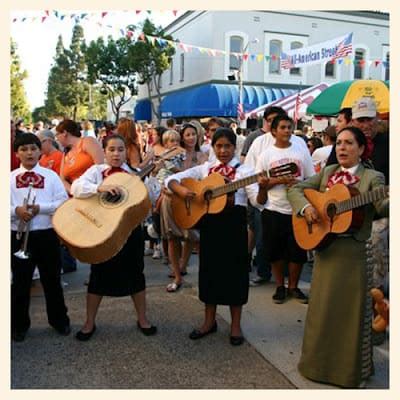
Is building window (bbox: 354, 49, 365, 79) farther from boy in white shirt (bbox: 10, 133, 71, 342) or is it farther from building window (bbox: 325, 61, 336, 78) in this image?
boy in white shirt (bbox: 10, 133, 71, 342)

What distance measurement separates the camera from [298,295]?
4793 mm

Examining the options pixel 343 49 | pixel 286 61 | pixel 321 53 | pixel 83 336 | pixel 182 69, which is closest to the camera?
pixel 83 336

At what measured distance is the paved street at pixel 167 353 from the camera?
126 inches

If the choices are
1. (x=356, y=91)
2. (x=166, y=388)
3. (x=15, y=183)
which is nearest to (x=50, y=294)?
(x=15, y=183)

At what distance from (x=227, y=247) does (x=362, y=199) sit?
1260mm

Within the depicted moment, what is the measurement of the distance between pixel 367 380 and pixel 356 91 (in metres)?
4.74

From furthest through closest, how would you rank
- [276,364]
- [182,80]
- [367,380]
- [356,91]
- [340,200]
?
[182,80] → [356,91] → [276,364] → [367,380] → [340,200]

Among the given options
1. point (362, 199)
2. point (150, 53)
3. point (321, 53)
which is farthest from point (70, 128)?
point (150, 53)

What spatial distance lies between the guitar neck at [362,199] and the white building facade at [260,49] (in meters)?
19.8

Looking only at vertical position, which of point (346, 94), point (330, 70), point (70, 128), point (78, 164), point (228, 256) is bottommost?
point (228, 256)

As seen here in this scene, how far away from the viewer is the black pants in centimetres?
376

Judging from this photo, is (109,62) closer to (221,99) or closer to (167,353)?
(221,99)

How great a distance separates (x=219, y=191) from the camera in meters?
3.66

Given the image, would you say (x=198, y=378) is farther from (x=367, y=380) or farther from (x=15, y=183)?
(x=15, y=183)
